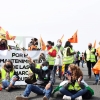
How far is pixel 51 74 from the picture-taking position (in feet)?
27.3

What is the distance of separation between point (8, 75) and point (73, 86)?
2746mm

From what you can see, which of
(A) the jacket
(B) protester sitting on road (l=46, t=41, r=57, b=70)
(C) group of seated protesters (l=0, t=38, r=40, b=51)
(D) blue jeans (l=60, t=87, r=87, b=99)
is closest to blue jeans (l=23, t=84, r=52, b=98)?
(A) the jacket

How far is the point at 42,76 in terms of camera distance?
8422mm

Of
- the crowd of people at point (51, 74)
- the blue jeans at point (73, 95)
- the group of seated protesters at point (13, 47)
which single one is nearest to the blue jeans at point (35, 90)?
the crowd of people at point (51, 74)

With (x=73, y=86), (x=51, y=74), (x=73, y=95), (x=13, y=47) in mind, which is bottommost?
(x=73, y=95)

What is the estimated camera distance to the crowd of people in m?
7.65

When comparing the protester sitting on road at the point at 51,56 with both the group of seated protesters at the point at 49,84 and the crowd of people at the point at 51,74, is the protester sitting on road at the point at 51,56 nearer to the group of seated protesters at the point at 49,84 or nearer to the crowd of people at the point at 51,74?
the crowd of people at the point at 51,74

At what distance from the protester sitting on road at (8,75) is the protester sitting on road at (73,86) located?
2234mm

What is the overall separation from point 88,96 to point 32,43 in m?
4.87

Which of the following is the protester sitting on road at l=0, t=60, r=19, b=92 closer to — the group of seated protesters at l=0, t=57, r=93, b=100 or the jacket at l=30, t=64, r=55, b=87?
the group of seated protesters at l=0, t=57, r=93, b=100

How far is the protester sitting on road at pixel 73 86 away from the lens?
7621 mm

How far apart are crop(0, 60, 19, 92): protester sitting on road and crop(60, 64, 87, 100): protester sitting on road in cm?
223

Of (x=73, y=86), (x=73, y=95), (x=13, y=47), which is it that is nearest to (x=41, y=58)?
(x=13, y=47)

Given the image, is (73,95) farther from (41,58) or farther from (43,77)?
(41,58)
